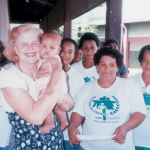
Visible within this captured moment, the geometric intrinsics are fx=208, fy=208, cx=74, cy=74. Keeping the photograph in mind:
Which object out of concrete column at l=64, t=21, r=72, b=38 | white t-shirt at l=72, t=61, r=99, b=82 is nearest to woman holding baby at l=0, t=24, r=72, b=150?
white t-shirt at l=72, t=61, r=99, b=82

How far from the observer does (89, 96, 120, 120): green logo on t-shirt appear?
5.88 feet

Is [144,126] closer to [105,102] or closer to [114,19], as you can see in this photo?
[105,102]

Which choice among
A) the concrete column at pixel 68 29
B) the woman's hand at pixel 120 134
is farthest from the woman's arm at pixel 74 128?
the concrete column at pixel 68 29

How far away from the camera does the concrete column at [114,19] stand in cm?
383

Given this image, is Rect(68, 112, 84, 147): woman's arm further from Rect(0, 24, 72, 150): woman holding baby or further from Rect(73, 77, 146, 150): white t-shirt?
Rect(0, 24, 72, 150): woman holding baby

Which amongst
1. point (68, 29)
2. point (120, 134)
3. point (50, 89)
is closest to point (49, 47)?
point (50, 89)

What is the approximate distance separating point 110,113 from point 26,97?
0.82 m

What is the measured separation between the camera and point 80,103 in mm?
1939

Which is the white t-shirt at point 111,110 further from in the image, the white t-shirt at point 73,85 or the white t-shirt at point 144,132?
the white t-shirt at point 73,85

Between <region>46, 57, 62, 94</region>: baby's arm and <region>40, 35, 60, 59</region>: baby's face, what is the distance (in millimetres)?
68

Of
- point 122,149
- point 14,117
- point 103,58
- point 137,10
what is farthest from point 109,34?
point 137,10

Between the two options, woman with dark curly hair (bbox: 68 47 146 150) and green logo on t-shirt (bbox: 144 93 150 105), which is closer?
woman with dark curly hair (bbox: 68 47 146 150)

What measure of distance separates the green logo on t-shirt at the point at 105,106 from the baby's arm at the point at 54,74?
0.51 meters

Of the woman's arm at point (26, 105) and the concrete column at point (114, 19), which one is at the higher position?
the concrete column at point (114, 19)
